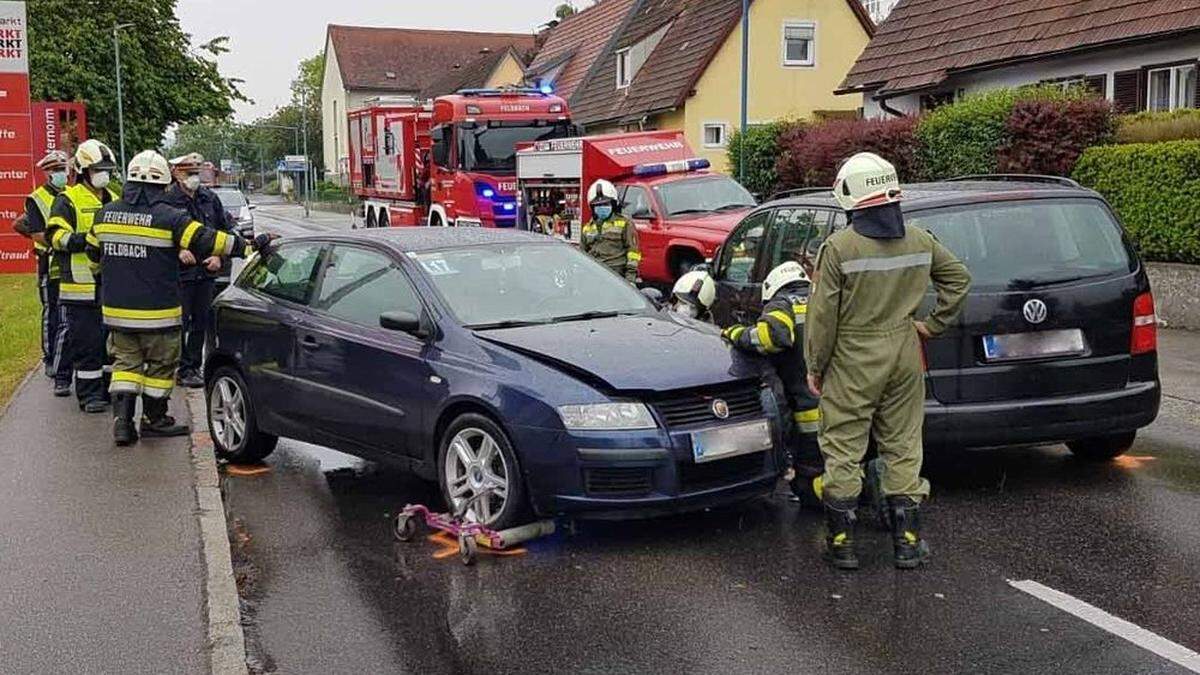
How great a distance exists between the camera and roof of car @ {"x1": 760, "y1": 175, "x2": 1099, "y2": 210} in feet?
23.0

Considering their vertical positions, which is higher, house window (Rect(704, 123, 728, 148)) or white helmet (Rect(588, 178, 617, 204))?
house window (Rect(704, 123, 728, 148))

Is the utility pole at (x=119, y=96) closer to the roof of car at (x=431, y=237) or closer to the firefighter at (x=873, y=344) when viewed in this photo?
the roof of car at (x=431, y=237)

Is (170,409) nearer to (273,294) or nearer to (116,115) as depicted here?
(273,294)

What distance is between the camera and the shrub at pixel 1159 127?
13.6m

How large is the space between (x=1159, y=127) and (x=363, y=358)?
10672 millimetres

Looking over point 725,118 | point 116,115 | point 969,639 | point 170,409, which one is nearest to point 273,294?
point 170,409

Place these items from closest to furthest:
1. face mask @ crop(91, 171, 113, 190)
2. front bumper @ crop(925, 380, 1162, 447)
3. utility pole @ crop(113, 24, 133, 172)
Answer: front bumper @ crop(925, 380, 1162, 447), face mask @ crop(91, 171, 113, 190), utility pole @ crop(113, 24, 133, 172)

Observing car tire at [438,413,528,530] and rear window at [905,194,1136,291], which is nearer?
car tire at [438,413,528,530]

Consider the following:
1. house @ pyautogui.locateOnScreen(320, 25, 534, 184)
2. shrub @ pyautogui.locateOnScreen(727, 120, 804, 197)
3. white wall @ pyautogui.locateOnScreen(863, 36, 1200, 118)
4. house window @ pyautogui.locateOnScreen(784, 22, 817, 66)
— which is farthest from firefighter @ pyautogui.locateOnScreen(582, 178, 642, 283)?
house @ pyautogui.locateOnScreen(320, 25, 534, 184)

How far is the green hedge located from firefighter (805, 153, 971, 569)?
28.0 feet

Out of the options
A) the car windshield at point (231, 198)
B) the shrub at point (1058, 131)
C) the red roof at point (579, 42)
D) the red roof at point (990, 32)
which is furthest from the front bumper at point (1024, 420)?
the red roof at point (579, 42)

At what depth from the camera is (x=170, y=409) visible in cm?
966

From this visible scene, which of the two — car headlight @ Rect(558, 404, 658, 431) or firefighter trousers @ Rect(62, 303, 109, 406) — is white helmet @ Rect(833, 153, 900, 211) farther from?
firefighter trousers @ Rect(62, 303, 109, 406)

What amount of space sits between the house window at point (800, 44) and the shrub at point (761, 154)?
13.7 metres
